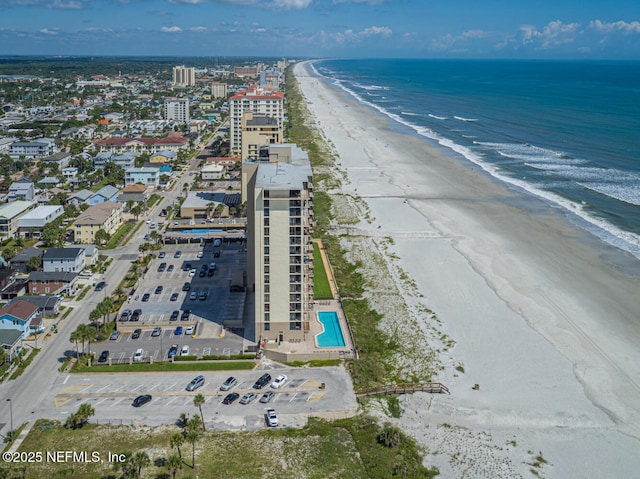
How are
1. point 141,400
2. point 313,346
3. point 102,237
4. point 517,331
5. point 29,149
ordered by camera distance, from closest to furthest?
point 141,400 < point 313,346 < point 517,331 < point 102,237 < point 29,149

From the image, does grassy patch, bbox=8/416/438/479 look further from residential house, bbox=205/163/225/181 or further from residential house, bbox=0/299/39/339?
residential house, bbox=205/163/225/181

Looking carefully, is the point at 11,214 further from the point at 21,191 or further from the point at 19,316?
the point at 19,316

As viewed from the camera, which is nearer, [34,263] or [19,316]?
[19,316]

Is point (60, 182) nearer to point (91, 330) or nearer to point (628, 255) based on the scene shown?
point (91, 330)

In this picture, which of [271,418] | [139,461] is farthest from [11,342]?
[271,418]

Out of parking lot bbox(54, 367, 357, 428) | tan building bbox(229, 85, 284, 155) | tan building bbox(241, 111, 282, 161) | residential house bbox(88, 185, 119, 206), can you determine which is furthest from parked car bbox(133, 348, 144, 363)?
tan building bbox(229, 85, 284, 155)

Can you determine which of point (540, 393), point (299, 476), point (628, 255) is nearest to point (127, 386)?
point (299, 476)
